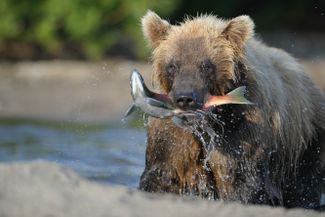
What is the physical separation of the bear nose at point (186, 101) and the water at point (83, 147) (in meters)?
2.05

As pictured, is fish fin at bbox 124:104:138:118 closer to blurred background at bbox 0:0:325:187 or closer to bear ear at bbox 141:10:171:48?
bear ear at bbox 141:10:171:48

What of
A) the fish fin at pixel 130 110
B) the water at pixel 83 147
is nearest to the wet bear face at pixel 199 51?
the fish fin at pixel 130 110

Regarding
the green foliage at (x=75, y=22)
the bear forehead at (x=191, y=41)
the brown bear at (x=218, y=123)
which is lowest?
the brown bear at (x=218, y=123)

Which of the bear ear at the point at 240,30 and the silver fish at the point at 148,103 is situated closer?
the silver fish at the point at 148,103

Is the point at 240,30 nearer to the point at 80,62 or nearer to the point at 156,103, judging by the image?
the point at 156,103

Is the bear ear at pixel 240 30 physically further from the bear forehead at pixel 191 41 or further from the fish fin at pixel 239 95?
the fish fin at pixel 239 95

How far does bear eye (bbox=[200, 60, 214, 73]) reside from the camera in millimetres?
7133

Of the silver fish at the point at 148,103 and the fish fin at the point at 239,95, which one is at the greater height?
the fish fin at the point at 239,95

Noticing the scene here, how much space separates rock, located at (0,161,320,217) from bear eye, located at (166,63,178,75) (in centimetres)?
178

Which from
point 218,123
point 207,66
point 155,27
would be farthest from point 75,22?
point 218,123

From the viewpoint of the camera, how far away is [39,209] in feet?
16.8

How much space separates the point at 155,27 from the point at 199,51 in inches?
19.7

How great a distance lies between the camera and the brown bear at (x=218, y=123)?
7145 millimetres

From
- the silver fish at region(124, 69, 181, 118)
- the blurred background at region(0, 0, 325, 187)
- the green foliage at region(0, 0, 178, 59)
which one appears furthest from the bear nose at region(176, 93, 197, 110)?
the green foliage at region(0, 0, 178, 59)
